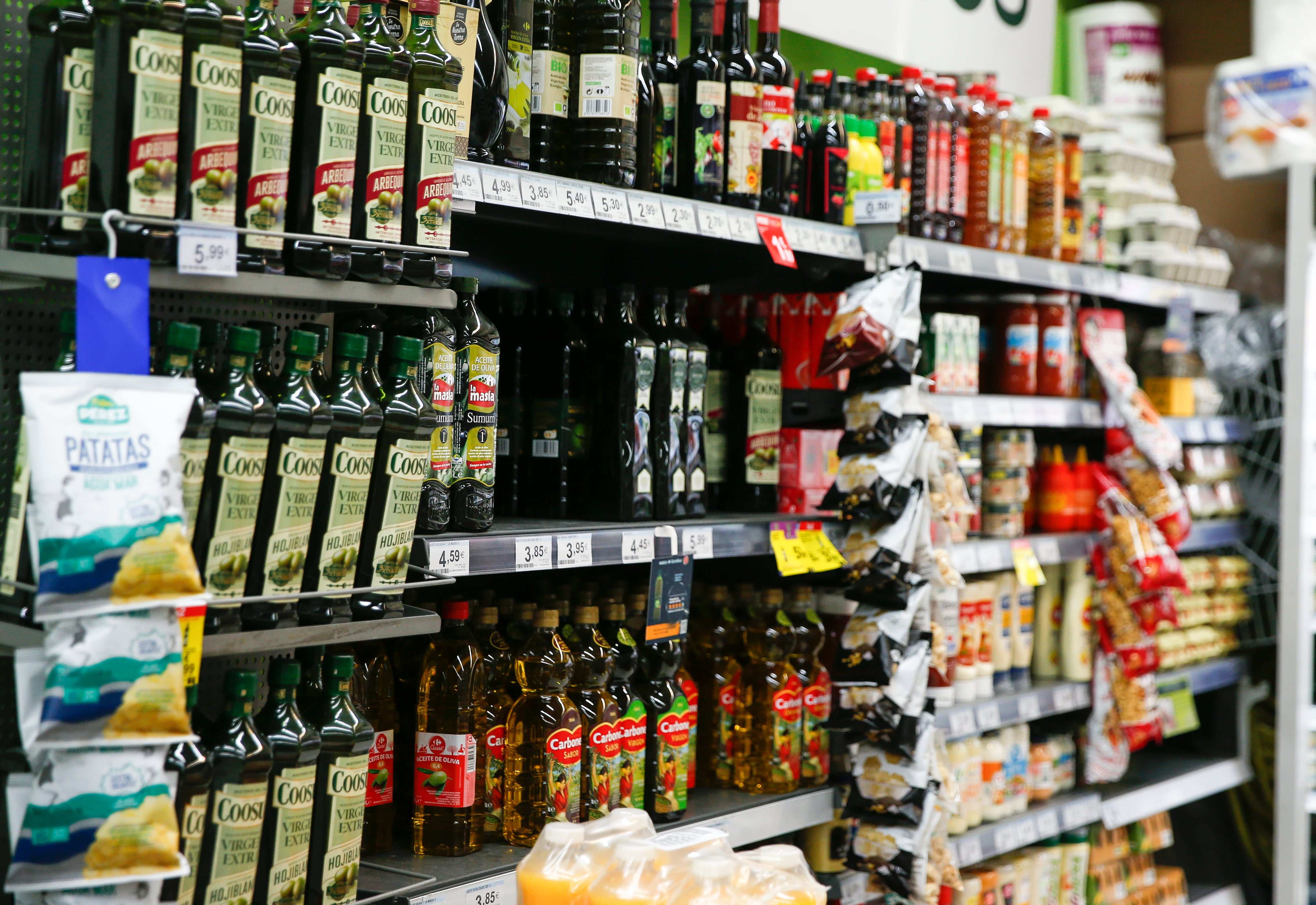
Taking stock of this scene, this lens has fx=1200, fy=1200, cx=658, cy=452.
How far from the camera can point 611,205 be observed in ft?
7.14

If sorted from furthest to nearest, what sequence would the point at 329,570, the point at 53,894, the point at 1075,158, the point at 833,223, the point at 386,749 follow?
the point at 1075,158, the point at 833,223, the point at 386,749, the point at 329,570, the point at 53,894

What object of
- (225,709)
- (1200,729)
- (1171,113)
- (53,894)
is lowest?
(1200,729)

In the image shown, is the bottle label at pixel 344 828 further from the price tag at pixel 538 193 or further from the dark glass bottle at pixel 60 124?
the price tag at pixel 538 193

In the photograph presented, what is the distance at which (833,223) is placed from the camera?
2695 mm

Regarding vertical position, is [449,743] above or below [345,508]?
below

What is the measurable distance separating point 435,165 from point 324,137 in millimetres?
190

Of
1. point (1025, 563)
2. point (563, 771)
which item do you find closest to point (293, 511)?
point (563, 771)

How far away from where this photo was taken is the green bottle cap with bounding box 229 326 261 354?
5.41ft

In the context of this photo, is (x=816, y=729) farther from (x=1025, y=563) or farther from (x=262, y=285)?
(x=262, y=285)

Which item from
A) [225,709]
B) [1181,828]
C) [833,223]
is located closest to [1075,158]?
[833,223]

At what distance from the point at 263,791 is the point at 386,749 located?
47 centimetres

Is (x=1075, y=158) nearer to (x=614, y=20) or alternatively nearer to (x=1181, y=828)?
(x=614, y=20)

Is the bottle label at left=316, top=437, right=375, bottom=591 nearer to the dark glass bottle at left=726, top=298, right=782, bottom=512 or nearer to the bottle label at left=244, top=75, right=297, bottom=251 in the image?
the bottle label at left=244, top=75, right=297, bottom=251

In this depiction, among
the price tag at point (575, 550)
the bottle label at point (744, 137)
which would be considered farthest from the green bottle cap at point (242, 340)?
the bottle label at point (744, 137)
